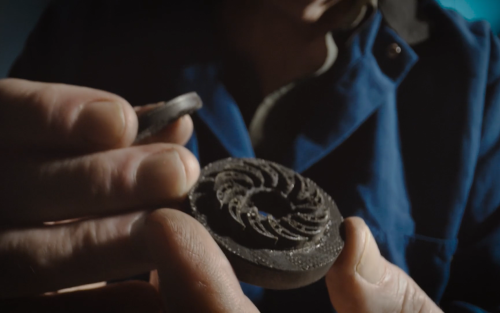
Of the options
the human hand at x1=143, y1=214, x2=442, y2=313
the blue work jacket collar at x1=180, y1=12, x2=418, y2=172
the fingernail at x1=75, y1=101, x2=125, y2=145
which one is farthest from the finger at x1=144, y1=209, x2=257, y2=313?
the blue work jacket collar at x1=180, y1=12, x2=418, y2=172

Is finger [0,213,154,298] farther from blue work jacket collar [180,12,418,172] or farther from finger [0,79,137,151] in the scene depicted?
blue work jacket collar [180,12,418,172]

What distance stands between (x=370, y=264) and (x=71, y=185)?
1.93 feet

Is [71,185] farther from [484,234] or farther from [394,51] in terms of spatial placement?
[484,234]

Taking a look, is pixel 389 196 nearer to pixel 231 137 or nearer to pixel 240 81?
pixel 231 137

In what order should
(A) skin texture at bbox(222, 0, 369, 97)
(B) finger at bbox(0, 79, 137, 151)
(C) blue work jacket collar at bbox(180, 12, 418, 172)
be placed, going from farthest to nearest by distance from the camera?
(A) skin texture at bbox(222, 0, 369, 97), (C) blue work jacket collar at bbox(180, 12, 418, 172), (B) finger at bbox(0, 79, 137, 151)

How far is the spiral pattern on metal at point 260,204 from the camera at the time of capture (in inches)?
22.2

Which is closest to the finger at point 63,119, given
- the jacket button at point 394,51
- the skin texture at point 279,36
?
the skin texture at point 279,36

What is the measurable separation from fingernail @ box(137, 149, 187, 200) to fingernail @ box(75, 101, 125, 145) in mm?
78

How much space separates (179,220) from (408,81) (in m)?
1.03

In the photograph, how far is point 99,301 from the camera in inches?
27.5

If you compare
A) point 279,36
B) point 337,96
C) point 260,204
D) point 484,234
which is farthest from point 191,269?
point 484,234

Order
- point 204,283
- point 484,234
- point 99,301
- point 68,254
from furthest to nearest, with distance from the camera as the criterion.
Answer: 1. point 484,234
2. point 99,301
3. point 68,254
4. point 204,283

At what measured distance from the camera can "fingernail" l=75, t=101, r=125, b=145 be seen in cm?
56

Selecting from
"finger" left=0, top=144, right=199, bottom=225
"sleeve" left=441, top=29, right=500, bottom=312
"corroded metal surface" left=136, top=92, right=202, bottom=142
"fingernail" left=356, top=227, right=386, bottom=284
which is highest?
"corroded metal surface" left=136, top=92, right=202, bottom=142
